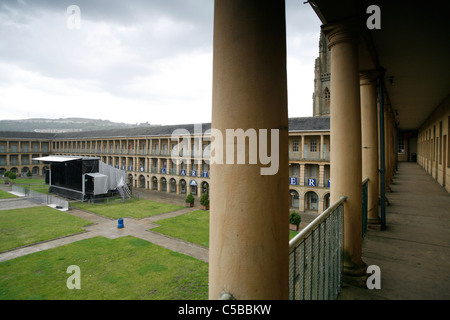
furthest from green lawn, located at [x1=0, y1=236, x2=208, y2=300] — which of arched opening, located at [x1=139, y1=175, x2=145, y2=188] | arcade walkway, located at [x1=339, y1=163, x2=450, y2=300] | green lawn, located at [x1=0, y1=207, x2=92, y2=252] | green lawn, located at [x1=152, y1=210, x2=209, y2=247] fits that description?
arched opening, located at [x1=139, y1=175, x2=145, y2=188]

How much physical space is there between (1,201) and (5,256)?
69.1 feet

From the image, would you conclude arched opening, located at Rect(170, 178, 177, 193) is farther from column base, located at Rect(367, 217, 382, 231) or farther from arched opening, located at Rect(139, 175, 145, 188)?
column base, located at Rect(367, 217, 382, 231)

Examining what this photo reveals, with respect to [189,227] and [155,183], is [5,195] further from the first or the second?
[189,227]

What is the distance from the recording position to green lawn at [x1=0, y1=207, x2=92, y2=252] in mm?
18594

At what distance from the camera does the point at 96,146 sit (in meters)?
56.1

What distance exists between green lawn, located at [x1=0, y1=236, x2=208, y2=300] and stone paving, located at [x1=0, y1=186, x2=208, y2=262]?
0.86 meters

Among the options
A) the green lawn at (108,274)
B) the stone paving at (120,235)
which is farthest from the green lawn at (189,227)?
the green lawn at (108,274)

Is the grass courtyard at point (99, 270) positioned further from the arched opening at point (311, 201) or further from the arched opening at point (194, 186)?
the arched opening at point (311, 201)

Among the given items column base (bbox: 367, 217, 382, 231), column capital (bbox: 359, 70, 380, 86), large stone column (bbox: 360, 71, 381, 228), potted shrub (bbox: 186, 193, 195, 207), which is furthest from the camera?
potted shrub (bbox: 186, 193, 195, 207)

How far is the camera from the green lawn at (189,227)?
19953 mm

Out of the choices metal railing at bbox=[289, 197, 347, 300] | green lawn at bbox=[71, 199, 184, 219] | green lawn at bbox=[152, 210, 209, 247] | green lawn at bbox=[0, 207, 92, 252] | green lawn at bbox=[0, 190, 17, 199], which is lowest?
green lawn at bbox=[152, 210, 209, 247]

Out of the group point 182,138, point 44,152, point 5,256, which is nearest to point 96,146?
point 44,152

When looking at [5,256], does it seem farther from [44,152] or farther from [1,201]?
[44,152]

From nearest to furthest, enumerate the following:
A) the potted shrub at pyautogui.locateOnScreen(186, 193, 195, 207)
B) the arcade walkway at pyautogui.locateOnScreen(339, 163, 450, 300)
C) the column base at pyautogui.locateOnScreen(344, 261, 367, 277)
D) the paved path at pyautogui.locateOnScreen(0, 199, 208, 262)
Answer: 1. the arcade walkway at pyautogui.locateOnScreen(339, 163, 450, 300)
2. the column base at pyautogui.locateOnScreen(344, 261, 367, 277)
3. the paved path at pyautogui.locateOnScreen(0, 199, 208, 262)
4. the potted shrub at pyautogui.locateOnScreen(186, 193, 195, 207)
